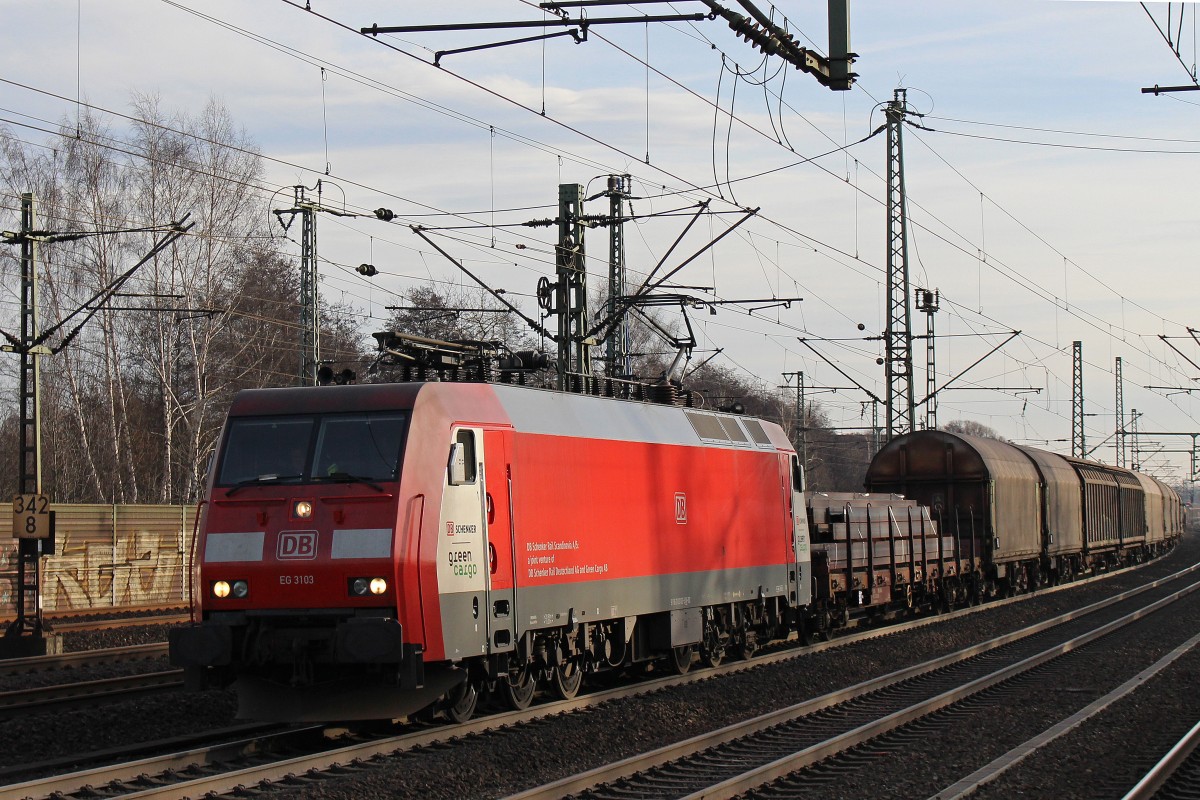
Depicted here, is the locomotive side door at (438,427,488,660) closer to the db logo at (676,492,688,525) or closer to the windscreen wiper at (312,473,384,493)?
the windscreen wiper at (312,473,384,493)

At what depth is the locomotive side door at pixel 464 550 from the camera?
39.5 ft

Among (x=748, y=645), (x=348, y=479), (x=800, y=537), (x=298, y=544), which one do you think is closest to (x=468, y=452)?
(x=348, y=479)

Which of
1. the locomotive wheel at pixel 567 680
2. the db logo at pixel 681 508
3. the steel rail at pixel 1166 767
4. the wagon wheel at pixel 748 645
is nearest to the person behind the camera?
the steel rail at pixel 1166 767

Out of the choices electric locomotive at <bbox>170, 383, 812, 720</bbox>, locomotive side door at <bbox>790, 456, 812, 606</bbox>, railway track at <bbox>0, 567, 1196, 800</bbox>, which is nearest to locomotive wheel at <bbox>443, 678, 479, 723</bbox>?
Result: electric locomotive at <bbox>170, 383, 812, 720</bbox>

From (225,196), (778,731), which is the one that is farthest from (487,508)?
(225,196)

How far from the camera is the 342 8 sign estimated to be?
2111 cm

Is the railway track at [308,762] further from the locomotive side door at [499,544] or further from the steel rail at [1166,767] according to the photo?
the steel rail at [1166,767]

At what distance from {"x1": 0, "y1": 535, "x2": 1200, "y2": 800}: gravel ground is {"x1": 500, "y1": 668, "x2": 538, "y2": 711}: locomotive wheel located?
0.46 meters

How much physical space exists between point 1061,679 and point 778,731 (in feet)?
19.7

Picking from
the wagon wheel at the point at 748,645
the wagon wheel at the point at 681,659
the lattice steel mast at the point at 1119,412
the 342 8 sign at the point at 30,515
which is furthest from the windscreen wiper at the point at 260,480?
the lattice steel mast at the point at 1119,412

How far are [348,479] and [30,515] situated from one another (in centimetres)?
1133

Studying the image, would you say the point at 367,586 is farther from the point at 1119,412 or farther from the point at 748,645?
the point at 1119,412

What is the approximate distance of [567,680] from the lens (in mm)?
14891

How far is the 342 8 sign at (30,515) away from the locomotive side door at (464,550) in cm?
1133
